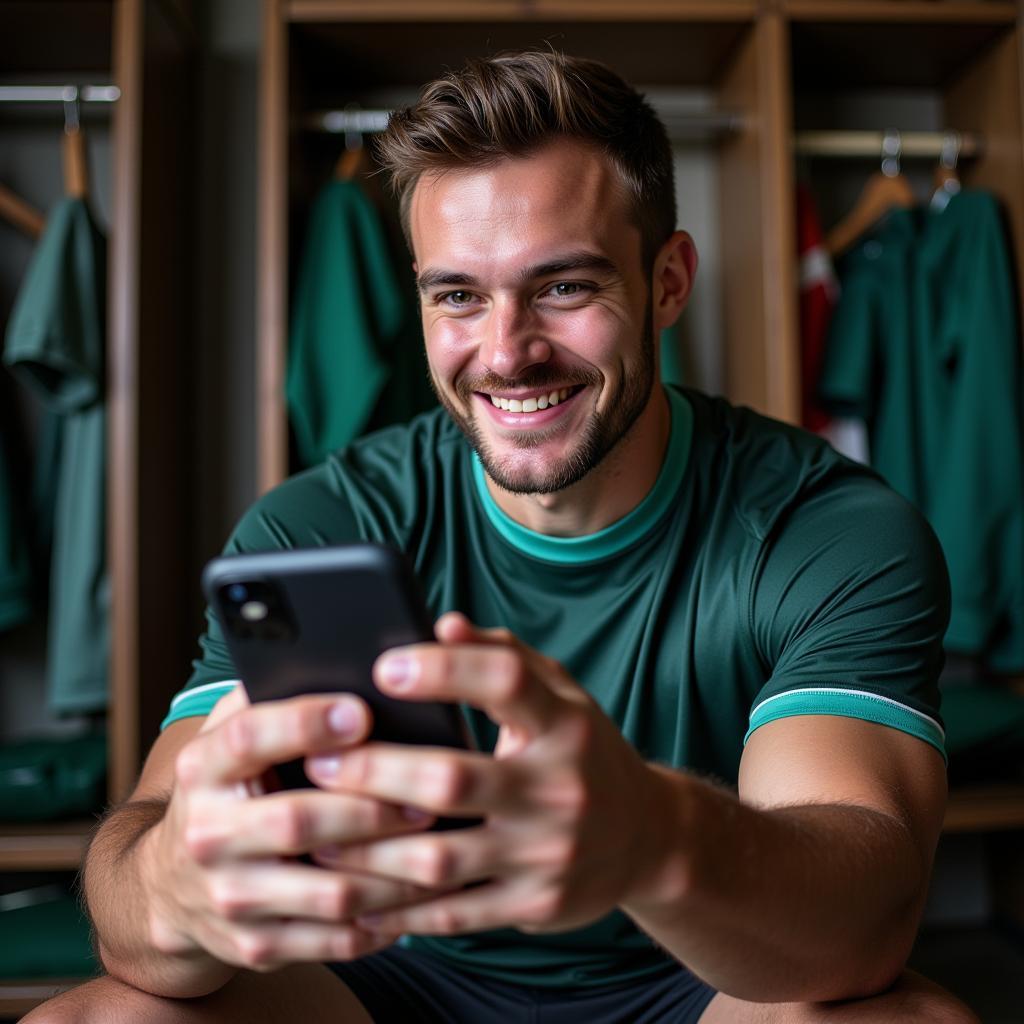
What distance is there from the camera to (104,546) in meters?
2.10

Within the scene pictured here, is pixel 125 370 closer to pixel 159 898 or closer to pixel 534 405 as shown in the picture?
pixel 534 405

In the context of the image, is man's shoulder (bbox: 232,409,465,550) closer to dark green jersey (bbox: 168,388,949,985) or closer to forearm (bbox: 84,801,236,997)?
dark green jersey (bbox: 168,388,949,985)

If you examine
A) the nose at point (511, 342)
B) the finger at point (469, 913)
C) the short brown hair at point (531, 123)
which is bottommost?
the finger at point (469, 913)

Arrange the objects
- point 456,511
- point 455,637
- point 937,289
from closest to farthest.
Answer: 1. point 455,637
2. point 456,511
3. point 937,289

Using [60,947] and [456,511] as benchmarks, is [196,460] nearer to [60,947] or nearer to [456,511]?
[60,947]

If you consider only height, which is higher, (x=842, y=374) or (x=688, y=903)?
(x=842, y=374)

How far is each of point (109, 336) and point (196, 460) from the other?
1.35 ft

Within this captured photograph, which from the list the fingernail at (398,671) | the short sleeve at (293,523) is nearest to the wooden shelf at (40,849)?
the short sleeve at (293,523)

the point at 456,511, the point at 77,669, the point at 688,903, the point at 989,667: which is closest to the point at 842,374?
the point at 989,667

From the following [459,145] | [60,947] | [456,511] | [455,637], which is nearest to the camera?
[455,637]

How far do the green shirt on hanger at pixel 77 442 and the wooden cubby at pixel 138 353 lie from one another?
0.04 metres

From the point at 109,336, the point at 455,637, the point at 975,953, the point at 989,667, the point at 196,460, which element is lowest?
the point at 975,953

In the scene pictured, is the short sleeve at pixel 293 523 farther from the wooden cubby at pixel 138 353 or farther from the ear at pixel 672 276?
the wooden cubby at pixel 138 353

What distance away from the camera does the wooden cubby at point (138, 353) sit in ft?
6.51
